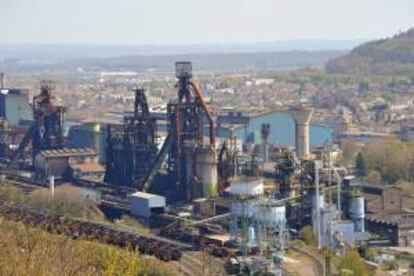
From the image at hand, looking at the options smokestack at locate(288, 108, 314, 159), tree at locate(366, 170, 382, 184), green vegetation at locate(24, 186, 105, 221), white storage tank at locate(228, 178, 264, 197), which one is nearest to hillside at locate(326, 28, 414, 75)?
smokestack at locate(288, 108, 314, 159)

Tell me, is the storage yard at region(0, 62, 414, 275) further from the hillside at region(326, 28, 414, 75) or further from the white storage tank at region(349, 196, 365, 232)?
the hillside at region(326, 28, 414, 75)

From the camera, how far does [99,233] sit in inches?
654

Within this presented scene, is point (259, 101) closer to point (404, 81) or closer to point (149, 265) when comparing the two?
point (404, 81)

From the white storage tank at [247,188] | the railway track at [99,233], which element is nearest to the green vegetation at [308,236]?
the white storage tank at [247,188]

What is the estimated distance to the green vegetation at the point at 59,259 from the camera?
10.3 meters

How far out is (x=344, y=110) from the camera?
4034 centimetres

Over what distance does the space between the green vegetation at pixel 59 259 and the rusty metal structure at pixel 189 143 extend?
23.2 feet

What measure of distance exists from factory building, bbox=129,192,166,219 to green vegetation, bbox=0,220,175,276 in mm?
5120

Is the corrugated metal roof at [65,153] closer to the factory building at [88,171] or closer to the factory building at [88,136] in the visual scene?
the factory building at [88,171]

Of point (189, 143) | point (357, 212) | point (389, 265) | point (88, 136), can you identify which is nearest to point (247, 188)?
point (357, 212)

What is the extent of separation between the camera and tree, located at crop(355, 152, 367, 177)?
24967 millimetres

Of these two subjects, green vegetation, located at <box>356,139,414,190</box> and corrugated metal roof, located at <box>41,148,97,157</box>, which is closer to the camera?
green vegetation, located at <box>356,139,414,190</box>

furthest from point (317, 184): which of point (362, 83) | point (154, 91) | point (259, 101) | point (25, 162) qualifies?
point (154, 91)

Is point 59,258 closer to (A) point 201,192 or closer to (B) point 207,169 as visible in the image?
(B) point 207,169
